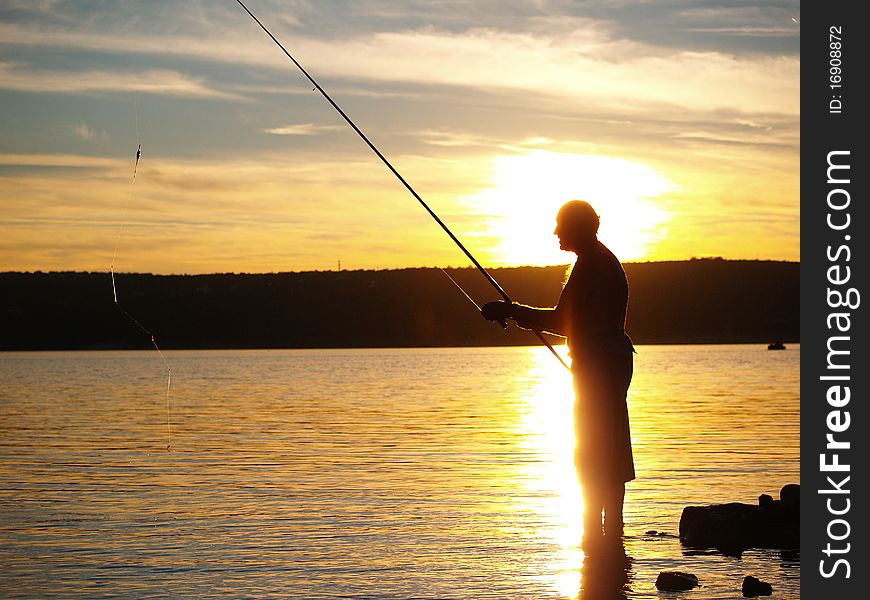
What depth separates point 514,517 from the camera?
10602mm

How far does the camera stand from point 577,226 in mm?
7707

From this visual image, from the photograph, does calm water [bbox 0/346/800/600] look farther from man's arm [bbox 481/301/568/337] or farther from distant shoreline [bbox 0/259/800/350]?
distant shoreline [bbox 0/259/800/350]

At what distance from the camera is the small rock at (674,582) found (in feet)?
24.4

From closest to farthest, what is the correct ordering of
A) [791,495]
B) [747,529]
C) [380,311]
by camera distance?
[747,529] → [791,495] → [380,311]

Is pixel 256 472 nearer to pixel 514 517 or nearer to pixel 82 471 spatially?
pixel 82 471

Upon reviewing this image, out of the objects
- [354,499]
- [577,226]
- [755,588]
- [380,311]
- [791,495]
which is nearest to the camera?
[755,588]

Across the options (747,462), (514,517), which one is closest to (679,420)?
(747,462)

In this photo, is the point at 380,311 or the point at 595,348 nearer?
the point at 595,348

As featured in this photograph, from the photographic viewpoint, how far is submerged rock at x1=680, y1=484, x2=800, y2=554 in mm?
9195

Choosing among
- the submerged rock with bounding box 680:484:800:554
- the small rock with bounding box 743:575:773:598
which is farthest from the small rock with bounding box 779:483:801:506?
the small rock with bounding box 743:575:773:598

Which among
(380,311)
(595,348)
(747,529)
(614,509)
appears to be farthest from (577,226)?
(380,311)

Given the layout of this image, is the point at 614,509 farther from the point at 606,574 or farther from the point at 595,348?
the point at 595,348

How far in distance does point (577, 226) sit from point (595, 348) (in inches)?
31.5

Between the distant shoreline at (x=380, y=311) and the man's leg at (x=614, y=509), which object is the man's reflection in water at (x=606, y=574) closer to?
the man's leg at (x=614, y=509)
